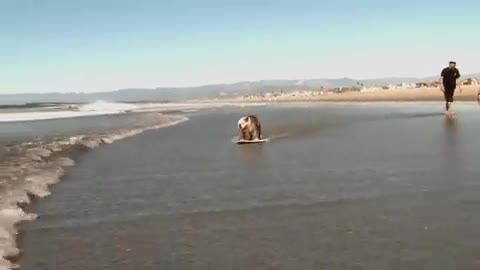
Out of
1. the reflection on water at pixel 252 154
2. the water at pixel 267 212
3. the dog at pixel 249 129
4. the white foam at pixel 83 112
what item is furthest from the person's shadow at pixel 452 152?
the white foam at pixel 83 112

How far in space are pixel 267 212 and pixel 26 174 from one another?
4.62 metres

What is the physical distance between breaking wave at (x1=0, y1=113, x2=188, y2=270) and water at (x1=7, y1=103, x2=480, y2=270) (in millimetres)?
159

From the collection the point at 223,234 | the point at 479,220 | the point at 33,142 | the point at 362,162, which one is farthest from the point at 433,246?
the point at 33,142

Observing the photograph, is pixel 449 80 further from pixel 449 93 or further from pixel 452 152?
pixel 452 152

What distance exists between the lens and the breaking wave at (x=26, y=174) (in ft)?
19.8

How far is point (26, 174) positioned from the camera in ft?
32.2

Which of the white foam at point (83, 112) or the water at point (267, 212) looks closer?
the water at point (267, 212)

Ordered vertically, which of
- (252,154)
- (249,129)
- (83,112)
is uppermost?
(249,129)

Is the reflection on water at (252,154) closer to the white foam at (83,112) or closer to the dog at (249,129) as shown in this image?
the dog at (249,129)

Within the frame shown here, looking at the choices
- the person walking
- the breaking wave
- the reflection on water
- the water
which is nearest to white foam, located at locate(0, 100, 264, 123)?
the breaking wave

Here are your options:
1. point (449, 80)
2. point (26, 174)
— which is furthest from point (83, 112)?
point (26, 174)

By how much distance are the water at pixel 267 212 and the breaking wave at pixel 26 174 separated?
0.16m

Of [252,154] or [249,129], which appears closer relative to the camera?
[252,154]

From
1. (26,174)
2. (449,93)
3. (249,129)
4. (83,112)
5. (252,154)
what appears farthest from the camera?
(83,112)
